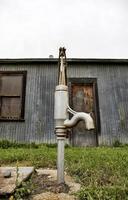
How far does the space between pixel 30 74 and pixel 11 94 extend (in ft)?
A: 3.21

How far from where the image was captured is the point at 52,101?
440 inches

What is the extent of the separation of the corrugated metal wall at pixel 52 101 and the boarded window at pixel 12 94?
201 millimetres

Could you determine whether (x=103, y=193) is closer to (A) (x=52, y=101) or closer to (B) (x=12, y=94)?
(A) (x=52, y=101)

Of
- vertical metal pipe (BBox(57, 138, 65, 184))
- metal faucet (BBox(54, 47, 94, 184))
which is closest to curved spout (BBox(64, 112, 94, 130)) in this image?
metal faucet (BBox(54, 47, 94, 184))

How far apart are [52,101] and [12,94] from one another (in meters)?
1.38

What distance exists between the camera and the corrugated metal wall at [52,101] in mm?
10727

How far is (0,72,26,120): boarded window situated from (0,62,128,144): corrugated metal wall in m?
0.20

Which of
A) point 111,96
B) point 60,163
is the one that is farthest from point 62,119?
point 111,96

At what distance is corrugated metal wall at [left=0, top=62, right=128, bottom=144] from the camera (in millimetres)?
10727

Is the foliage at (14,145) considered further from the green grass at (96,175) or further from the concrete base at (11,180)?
the concrete base at (11,180)

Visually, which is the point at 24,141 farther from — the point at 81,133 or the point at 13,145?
the point at 81,133

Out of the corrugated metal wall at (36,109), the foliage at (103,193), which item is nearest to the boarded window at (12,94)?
the corrugated metal wall at (36,109)

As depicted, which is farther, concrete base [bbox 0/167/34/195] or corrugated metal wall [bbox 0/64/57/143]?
corrugated metal wall [bbox 0/64/57/143]

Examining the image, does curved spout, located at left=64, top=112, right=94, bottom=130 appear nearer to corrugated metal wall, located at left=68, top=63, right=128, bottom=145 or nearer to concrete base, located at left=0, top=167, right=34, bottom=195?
concrete base, located at left=0, top=167, right=34, bottom=195
